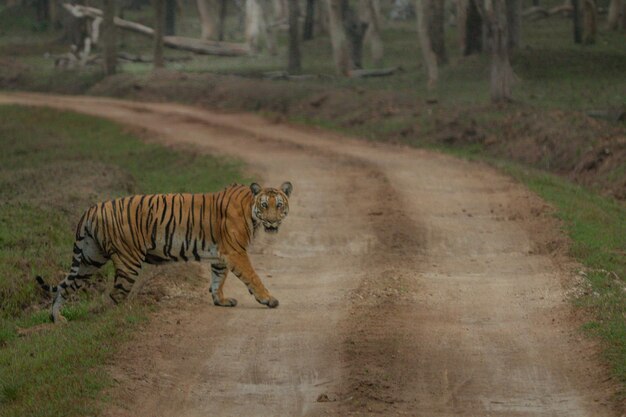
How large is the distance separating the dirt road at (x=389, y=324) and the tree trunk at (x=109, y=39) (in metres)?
23.5

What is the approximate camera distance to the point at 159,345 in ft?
35.7

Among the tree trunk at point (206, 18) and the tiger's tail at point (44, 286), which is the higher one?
the tree trunk at point (206, 18)

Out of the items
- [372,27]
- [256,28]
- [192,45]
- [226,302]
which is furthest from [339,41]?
[226,302]

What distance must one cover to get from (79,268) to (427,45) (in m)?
25.3

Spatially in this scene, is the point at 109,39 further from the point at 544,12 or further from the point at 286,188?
the point at 286,188

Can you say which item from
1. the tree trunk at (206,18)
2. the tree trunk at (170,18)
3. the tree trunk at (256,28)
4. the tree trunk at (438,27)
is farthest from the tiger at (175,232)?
the tree trunk at (170,18)

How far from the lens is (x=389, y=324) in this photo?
11617mm

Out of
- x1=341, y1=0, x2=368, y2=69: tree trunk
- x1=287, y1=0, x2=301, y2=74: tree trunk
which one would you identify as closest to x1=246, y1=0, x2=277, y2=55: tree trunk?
x1=341, y1=0, x2=368, y2=69: tree trunk

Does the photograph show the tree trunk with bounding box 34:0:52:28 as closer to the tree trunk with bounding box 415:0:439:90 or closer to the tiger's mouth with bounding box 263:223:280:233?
the tree trunk with bounding box 415:0:439:90

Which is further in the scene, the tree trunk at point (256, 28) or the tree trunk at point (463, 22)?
the tree trunk at point (256, 28)

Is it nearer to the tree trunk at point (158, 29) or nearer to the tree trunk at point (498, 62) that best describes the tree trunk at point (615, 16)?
the tree trunk at point (158, 29)

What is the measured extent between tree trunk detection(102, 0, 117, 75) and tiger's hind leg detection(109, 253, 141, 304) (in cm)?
3138

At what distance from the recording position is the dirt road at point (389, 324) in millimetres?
9492

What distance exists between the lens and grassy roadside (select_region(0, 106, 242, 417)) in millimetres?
9648
